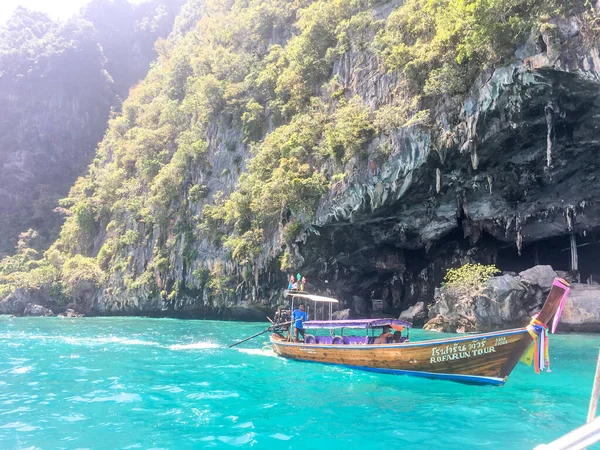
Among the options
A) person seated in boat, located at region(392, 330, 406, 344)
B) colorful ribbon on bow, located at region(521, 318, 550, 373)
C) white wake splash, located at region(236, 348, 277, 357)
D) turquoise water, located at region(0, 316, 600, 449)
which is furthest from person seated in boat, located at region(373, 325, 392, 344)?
white wake splash, located at region(236, 348, 277, 357)

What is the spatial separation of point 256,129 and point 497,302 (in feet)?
67.3

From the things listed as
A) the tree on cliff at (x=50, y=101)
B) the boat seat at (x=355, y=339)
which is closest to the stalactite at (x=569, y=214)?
the boat seat at (x=355, y=339)

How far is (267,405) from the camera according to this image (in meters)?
8.33

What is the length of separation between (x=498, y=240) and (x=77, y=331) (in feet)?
79.7

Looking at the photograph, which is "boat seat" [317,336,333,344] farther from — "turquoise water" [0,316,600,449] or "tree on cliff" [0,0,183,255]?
"tree on cliff" [0,0,183,255]

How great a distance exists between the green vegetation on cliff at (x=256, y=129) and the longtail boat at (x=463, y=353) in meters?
11.0

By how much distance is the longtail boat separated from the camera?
856cm

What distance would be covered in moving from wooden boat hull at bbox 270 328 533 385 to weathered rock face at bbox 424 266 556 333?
9.30m

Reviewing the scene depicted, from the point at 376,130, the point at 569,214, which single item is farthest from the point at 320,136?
the point at 569,214

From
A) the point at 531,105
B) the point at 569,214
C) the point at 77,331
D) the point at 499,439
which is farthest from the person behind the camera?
the point at 77,331

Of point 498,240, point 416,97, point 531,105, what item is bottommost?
point 498,240

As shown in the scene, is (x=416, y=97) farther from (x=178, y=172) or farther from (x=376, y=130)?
(x=178, y=172)

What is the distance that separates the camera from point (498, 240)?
2412 cm

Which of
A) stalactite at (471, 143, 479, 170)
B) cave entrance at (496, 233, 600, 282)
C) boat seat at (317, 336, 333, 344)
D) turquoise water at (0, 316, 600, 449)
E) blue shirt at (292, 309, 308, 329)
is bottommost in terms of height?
turquoise water at (0, 316, 600, 449)
